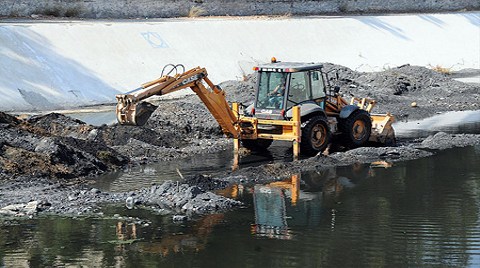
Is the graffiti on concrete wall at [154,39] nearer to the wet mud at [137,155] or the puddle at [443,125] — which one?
the wet mud at [137,155]

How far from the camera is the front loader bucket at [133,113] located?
59.8 feet

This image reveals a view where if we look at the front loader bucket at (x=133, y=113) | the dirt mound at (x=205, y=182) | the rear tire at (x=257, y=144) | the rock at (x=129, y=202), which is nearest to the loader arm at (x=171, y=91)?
the front loader bucket at (x=133, y=113)

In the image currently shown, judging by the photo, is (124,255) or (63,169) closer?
(124,255)

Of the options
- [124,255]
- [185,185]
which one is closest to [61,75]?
[185,185]

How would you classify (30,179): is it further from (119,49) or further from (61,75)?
(119,49)

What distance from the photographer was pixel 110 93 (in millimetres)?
30375

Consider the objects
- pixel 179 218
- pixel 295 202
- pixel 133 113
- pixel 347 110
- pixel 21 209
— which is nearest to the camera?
pixel 179 218

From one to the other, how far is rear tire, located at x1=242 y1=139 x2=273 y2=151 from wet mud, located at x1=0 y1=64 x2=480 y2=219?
807 millimetres

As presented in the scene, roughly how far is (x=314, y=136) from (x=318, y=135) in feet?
0.48

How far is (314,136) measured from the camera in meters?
20.4

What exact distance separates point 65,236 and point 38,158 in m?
4.47

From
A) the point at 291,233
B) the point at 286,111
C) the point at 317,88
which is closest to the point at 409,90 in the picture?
the point at 317,88

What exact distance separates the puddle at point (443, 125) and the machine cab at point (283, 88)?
3.97 meters

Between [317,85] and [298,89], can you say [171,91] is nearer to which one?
[298,89]
